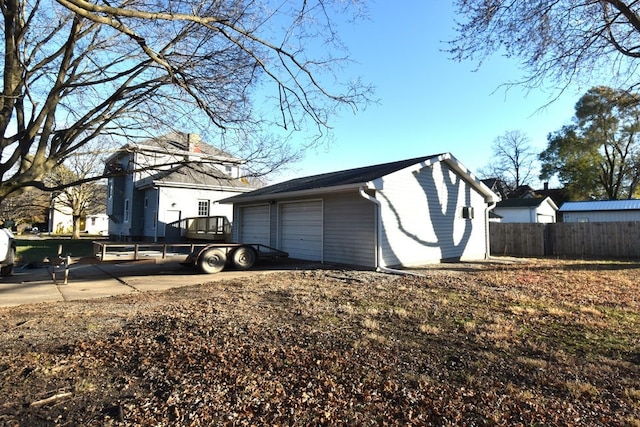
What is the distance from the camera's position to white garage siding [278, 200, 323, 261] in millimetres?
13586

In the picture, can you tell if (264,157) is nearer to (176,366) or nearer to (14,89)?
(14,89)

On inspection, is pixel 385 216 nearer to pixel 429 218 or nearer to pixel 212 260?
pixel 429 218

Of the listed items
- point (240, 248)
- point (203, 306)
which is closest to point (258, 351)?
point (203, 306)

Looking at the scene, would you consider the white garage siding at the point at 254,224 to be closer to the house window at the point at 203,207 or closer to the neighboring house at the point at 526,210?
the house window at the point at 203,207

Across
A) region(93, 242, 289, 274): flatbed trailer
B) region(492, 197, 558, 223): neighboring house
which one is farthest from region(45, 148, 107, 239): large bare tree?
region(492, 197, 558, 223): neighboring house

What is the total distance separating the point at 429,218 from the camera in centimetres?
1348

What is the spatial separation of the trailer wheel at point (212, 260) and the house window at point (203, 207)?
1300 centimetres

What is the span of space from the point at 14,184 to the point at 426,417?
285 inches

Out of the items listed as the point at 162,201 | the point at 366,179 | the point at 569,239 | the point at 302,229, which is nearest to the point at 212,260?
the point at 302,229

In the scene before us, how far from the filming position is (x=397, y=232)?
12234mm

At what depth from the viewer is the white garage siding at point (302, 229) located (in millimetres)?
13586

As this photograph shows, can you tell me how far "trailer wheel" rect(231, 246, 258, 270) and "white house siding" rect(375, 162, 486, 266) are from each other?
413 centimetres

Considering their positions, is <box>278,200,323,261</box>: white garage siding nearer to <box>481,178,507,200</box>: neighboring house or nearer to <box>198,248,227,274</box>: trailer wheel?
<box>198,248,227,274</box>: trailer wheel

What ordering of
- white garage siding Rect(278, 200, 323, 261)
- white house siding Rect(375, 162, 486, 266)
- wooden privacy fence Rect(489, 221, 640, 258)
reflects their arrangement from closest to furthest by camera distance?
white house siding Rect(375, 162, 486, 266), white garage siding Rect(278, 200, 323, 261), wooden privacy fence Rect(489, 221, 640, 258)
